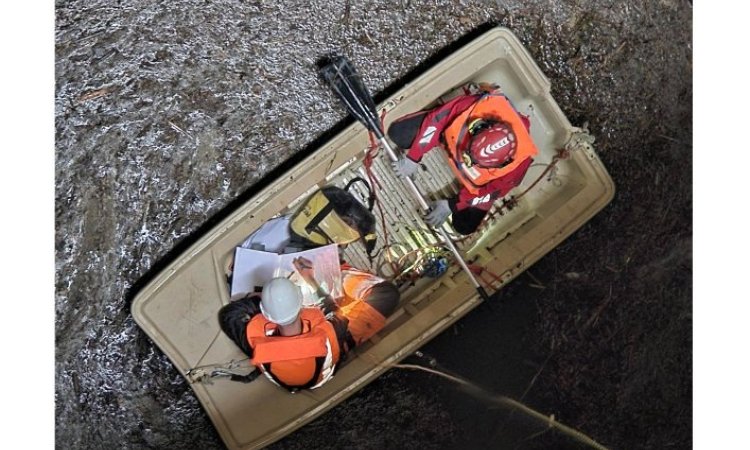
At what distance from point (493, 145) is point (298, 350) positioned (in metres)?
Result: 0.82

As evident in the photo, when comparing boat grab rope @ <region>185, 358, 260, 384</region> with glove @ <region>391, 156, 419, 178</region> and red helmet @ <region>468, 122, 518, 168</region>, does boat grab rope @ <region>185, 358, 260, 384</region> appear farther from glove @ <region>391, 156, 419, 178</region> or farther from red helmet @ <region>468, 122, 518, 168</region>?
red helmet @ <region>468, 122, 518, 168</region>

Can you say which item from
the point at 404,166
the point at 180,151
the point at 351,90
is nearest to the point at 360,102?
the point at 351,90

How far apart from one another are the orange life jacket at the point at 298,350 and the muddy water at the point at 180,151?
1.37 feet

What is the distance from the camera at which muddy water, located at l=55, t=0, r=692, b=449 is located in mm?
2229

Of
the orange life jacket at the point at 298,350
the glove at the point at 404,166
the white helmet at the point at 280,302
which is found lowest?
the orange life jacket at the point at 298,350

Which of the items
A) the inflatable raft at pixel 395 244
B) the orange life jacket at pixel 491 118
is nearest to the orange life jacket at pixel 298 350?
the inflatable raft at pixel 395 244

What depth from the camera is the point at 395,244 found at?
230cm

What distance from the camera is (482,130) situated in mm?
2043

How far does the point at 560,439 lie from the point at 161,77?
189cm

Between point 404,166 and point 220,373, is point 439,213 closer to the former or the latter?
point 404,166

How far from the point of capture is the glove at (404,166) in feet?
7.20

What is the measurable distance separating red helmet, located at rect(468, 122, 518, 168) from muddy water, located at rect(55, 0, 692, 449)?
483 millimetres

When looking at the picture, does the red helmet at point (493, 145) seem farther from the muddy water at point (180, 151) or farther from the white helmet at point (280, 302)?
the white helmet at point (280, 302)

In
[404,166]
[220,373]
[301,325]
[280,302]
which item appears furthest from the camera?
[404,166]
